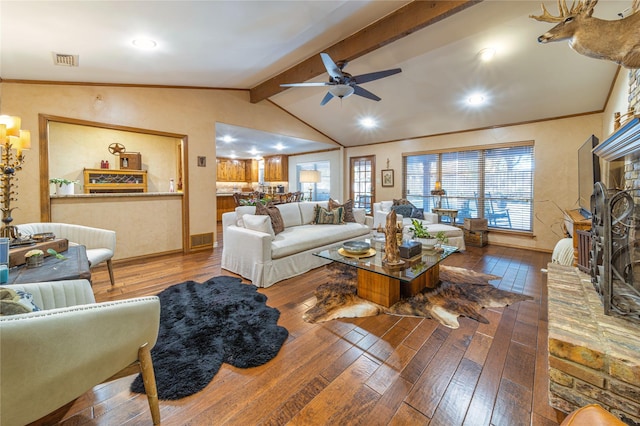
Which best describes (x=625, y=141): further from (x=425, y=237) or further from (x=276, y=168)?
(x=276, y=168)

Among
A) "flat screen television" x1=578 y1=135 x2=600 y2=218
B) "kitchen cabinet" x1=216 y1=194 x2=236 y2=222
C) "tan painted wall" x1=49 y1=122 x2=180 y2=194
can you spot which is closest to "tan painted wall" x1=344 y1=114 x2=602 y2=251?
"flat screen television" x1=578 y1=135 x2=600 y2=218

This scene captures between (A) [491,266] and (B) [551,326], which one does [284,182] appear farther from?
(B) [551,326]

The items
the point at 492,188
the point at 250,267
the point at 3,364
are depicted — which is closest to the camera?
the point at 3,364

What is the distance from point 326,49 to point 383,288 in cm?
319

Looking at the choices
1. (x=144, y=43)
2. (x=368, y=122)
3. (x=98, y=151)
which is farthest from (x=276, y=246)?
(x=98, y=151)

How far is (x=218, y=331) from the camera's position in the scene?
6.58 ft

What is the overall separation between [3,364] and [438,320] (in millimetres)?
2456

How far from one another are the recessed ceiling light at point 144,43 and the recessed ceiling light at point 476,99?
4606mm

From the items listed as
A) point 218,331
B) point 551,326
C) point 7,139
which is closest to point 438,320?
point 551,326

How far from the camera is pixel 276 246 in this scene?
304 centimetres

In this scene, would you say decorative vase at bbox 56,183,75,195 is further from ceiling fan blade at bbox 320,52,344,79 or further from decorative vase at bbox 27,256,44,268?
ceiling fan blade at bbox 320,52,344,79

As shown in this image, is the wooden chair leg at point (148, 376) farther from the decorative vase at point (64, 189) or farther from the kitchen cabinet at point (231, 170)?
the kitchen cabinet at point (231, 170)

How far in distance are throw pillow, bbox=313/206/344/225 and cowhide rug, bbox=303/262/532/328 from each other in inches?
49.4

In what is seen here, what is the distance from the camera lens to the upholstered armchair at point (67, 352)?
31.8 inches
